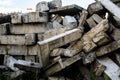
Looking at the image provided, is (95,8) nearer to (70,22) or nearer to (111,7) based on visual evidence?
(111,7)

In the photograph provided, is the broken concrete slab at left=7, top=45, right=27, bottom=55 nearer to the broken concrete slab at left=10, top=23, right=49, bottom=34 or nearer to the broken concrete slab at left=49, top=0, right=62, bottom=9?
the broken concrete slab at left=10, top=23, right=49, bottom=34

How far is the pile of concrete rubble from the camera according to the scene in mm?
5531

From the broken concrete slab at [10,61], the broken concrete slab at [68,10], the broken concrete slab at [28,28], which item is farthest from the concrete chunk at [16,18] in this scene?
the broken concrete slab at [10,61]

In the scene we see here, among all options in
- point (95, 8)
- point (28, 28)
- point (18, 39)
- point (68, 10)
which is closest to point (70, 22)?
point (68, 10)

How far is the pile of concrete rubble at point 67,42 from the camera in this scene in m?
5.53

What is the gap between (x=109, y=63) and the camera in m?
5.51

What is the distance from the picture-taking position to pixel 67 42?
5.86 m

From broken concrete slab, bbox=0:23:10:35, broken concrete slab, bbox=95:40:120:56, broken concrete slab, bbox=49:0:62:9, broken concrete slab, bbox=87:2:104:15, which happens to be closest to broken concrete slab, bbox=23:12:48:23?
broken concrete slab, bbox=49:0:62:9

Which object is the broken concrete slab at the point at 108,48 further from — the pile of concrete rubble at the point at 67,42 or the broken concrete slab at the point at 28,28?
the broken concrete slab at the point at 28,28

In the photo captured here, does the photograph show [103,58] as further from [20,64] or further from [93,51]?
[20,64]

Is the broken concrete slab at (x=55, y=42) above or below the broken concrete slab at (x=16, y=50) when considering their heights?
above

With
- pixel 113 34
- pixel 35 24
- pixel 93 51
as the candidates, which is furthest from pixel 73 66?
pixel 35 24

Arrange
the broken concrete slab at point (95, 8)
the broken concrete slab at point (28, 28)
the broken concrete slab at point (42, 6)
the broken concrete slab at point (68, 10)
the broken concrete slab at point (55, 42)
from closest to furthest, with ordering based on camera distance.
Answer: the broken concrete slab at point (55, 42), the broken concrete slab at point (95, 8), the broken concrete slab at point (68, 10), the broken concrete slab at point (28, 28), the broken concrete slab at point (42, 6)

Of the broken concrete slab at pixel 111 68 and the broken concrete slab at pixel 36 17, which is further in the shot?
the broken concrete slab at pixel 36 17
